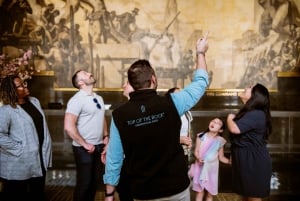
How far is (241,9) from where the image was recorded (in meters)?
13.2

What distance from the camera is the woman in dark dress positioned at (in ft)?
14.4

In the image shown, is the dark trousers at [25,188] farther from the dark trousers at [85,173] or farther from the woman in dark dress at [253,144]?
the woman in dark dress at [253,144]

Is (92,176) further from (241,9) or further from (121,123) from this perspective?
(241,9)

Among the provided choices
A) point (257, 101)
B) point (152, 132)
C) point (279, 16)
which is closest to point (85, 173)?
point (257, 101)

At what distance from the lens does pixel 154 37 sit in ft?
43.5

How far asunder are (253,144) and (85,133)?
191cm

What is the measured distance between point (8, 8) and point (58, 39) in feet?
6.08

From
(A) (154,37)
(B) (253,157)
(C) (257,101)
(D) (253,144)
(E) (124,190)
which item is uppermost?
(A) (154,37)

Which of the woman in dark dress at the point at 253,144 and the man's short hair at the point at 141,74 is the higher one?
the man's short hair at the point at 141,74

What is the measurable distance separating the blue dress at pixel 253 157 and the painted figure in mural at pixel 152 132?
1640mm

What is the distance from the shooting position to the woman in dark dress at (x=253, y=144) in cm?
438

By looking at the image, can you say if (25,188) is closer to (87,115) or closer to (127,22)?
(87,115)

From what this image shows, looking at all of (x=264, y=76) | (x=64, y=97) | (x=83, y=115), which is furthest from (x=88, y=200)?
(x=264, y=76)

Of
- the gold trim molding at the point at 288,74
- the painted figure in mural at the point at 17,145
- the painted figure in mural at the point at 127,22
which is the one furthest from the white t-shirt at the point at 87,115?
the gold trim molding at the point at 288,74
